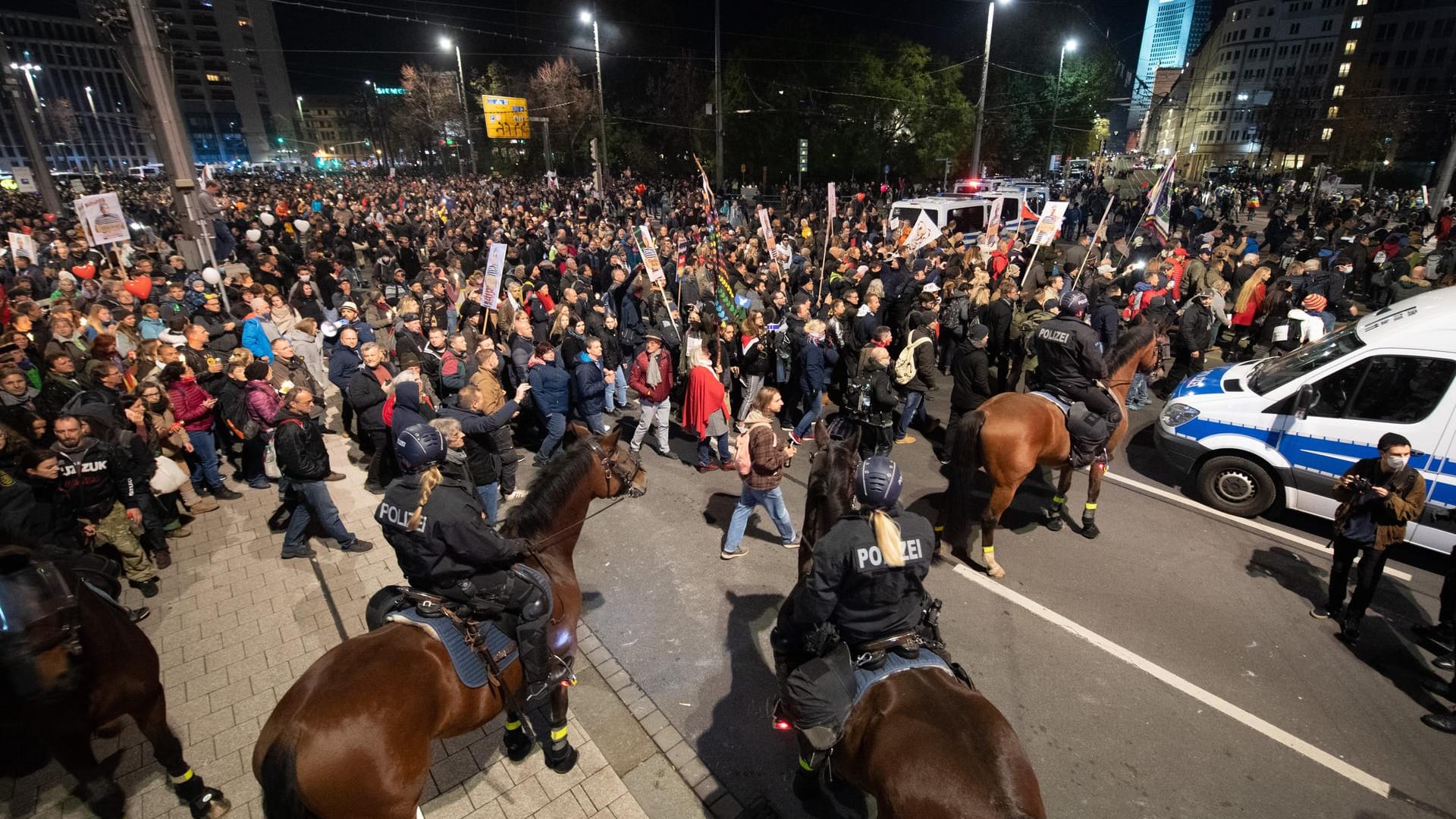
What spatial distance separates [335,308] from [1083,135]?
53.0 meters

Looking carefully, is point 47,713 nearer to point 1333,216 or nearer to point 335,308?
point 335,308

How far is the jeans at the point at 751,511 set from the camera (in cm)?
648

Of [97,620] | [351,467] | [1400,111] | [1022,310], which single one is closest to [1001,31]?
[1400,111]

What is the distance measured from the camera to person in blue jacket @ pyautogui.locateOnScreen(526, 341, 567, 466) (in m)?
7.96

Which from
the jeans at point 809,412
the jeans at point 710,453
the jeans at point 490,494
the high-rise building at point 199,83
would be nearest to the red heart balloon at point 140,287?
the jeans at point 490,494

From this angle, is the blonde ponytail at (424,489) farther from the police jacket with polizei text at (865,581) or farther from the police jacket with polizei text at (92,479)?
the police jacket with polizei text at (92,479)

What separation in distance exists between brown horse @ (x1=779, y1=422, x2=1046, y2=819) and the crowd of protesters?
2.72 m

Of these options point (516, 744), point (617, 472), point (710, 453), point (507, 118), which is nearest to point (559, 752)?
point (516, 744)

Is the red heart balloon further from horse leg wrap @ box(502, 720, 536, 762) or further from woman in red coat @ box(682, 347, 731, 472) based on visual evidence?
horse leg wrap @ box(502, 720, 536, 762)

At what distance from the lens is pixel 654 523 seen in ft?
24.5

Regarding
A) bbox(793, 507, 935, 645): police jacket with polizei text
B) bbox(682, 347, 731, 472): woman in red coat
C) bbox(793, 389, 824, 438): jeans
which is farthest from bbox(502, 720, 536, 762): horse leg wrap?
bbox(793, 389, 824, 438): jeans

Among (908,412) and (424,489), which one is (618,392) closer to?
(908,412)

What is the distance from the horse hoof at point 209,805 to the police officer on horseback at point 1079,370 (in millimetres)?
7472

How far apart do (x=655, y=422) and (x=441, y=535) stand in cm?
556
